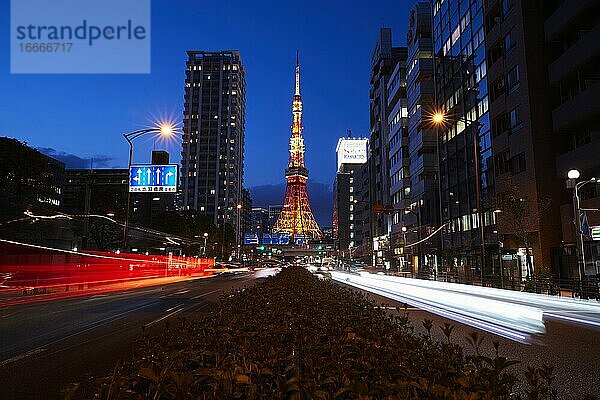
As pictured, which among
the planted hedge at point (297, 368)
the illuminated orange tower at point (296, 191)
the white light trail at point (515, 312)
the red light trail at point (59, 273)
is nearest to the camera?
the planted hedge at point (297, 368)

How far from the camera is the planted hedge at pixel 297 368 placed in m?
3.01

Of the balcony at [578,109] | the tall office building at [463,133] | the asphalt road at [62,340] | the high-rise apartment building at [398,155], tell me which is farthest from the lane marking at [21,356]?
the high-rise apartment building at [398,155]

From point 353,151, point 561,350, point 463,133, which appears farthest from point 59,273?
point 353,151

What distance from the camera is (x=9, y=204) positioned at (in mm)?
34094

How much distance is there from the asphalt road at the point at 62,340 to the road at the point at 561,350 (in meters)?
6.78

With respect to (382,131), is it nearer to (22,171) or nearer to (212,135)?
(22,171)

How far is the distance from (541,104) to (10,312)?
36716mm

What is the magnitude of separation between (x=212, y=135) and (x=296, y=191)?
147 ft

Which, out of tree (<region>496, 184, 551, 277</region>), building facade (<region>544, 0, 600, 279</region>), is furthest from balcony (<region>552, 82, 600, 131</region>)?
tree (<region>496, 184, 551, 277</region>)

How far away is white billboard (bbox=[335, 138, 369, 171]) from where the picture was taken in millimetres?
175375

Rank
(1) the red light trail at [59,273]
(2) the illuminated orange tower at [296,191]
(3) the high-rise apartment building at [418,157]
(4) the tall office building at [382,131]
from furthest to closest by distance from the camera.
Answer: (2) the illuminated orange tower at [296,191], (4) the tall office building at [382,131], (3) the high-rise apartment building at [418,157], (1) the red light trail at [59,273]

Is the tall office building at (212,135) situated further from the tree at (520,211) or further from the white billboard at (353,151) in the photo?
the tree at (520,211)

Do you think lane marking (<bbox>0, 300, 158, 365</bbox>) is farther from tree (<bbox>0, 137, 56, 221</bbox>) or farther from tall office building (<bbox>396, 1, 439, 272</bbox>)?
tall office building (<bbox>396, 1, 439, 272</bbox>)

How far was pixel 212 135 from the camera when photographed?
17662 cm
